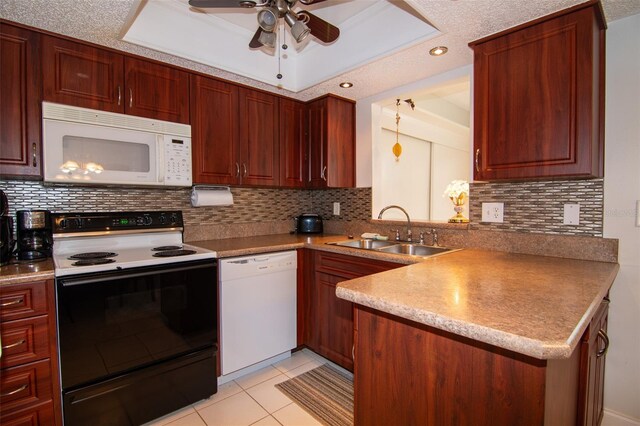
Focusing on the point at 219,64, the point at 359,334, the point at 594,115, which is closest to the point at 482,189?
the point at 594,115

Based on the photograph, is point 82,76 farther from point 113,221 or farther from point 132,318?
point 132,318

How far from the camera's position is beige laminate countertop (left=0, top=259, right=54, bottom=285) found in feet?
4.46

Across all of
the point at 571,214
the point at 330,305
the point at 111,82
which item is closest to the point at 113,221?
the point at 111,82

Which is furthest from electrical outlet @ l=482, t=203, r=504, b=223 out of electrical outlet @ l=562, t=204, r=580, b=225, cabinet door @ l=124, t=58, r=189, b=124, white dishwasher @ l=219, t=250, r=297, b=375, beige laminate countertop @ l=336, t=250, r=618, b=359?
cabinet door @ l=124, t=58, r=189, b=124

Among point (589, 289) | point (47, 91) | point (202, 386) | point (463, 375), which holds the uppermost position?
point (47, 91)

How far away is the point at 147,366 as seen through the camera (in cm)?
174

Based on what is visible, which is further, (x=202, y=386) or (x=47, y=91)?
(x=202, y=386)

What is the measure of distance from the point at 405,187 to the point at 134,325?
353 centimetres

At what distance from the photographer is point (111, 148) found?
194cm

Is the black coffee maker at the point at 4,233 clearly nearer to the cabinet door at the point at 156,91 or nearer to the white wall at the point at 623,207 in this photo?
the cabinet door at the point at 156,91

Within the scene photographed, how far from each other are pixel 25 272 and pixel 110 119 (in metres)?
0.96

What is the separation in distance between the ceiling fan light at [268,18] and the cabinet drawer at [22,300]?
1.57 metres

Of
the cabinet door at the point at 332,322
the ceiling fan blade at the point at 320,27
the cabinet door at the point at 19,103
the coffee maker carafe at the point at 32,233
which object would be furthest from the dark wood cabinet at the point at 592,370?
the cabinet door at the point at 19,103

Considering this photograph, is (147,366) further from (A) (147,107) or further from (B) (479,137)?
(B) (479,137)
